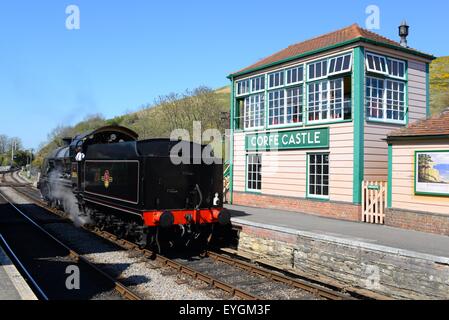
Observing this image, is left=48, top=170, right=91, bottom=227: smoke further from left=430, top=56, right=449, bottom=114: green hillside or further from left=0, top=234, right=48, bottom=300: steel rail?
left=430, top=56, right=449, bottom=114: green hillside

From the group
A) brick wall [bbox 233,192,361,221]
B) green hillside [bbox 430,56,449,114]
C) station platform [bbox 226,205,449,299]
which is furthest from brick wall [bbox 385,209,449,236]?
green hillside [bbox 430,56,449,114]

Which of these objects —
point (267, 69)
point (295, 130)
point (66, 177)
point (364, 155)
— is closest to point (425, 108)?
point (364, 155)

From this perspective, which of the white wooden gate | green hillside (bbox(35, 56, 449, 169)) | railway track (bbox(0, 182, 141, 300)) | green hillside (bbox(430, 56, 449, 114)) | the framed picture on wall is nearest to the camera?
railway track (bbox(0, 182, 141, 300))

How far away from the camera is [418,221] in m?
10.6

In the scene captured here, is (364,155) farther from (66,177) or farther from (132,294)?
(66,177)

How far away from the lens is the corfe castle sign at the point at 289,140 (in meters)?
13.4

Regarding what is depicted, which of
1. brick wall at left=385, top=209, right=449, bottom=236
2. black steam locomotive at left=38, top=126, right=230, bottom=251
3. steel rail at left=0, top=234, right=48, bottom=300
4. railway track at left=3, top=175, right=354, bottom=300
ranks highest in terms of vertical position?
black steam locomotive at left=38, top=126, right=230, bottom=251

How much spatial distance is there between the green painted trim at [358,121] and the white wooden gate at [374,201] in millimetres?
198

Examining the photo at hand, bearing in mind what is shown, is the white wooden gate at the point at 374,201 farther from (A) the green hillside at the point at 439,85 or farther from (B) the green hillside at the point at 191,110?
(B) the green hillside at the point at 191,110

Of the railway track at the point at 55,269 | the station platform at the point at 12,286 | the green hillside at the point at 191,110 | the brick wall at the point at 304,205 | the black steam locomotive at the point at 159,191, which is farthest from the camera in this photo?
the green hillside at the point at 191,110

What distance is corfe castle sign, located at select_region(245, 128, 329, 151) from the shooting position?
1341 centimetres

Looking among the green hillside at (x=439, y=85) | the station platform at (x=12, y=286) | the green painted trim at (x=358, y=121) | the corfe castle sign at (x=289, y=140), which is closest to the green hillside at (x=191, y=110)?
the green hillside at (x=439, y=85)

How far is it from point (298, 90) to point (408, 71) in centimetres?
360

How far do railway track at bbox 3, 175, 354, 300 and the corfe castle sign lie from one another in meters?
5.26
